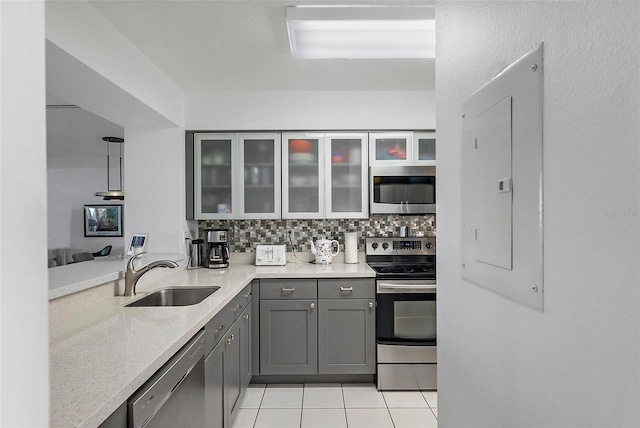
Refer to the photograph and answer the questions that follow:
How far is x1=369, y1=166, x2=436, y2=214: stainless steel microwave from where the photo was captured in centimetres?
329

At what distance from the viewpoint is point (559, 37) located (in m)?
0.65

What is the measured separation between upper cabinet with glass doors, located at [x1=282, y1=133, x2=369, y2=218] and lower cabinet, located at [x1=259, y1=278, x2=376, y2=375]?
0.68m

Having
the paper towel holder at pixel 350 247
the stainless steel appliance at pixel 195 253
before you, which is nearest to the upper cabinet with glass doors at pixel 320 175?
the paper towel holder at pixel 350 247

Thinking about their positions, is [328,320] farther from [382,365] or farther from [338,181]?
[338,181]

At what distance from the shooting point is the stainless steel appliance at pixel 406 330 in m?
2.93

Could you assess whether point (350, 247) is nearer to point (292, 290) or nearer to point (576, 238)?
point (292, 290)

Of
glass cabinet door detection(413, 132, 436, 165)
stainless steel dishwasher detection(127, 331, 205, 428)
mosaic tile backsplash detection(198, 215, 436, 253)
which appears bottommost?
stainless steel dishwasher detection(127, 331, 205, 428)

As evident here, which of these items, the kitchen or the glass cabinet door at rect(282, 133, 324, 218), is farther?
the glass cabinet door at rect(282, 133, 324, 218)

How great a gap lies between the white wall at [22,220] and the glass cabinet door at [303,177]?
287 cm

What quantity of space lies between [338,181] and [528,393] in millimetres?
2730

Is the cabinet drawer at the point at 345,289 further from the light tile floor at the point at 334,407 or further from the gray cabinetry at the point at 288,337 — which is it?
the light tile floor at the point at 334,407

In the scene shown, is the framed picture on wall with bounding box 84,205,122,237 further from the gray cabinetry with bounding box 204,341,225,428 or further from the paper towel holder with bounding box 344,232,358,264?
the gray cabinetry with bounding box 204,341,225,428

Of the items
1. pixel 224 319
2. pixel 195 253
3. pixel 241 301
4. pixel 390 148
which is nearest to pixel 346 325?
pixel 241 301

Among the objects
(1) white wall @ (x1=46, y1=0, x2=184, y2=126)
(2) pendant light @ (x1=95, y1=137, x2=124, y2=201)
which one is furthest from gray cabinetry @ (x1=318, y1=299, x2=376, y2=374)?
(2) pendant light @ (x1=95, y1=137, x2=124, y2=201)
